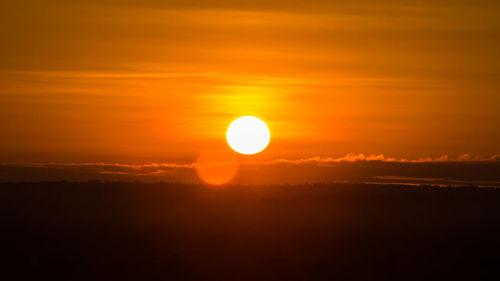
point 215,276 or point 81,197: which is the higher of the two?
point 81,197

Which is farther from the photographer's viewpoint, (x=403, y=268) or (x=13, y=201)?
(x=13, y=201)

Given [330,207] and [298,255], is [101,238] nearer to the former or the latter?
[298,255]

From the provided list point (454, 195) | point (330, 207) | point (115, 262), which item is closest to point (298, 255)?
point (115, 262)

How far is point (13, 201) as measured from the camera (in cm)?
3812

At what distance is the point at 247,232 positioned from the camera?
32.2 meters

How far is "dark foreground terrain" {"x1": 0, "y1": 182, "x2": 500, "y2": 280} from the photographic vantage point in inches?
1071

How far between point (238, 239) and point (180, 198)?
8.59 meters

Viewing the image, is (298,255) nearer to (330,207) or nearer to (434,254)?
(434,254)

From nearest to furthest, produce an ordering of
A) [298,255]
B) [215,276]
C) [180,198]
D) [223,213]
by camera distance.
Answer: [215,276], [298,255], [223,213], [180,198]

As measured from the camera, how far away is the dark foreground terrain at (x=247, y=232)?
27.2 metres

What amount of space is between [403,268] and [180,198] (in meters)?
14.0

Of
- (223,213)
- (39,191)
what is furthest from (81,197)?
(223,213)

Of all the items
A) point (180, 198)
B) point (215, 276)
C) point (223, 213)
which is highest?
point (180, 198)

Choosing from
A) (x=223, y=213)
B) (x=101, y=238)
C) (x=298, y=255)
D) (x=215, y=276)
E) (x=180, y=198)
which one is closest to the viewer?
(x=215, y=276)
